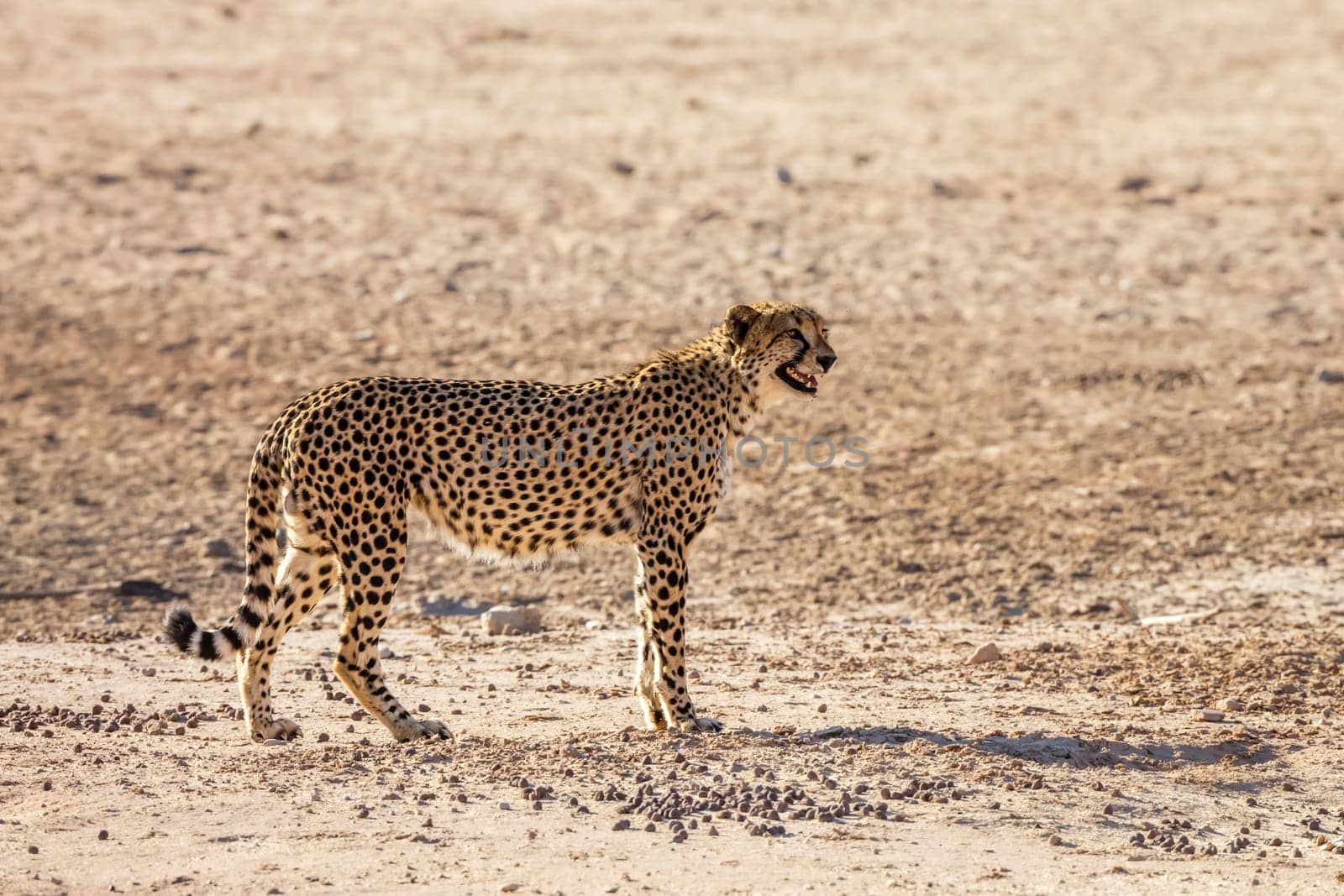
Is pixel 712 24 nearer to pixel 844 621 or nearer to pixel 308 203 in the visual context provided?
A: pixel 308 203

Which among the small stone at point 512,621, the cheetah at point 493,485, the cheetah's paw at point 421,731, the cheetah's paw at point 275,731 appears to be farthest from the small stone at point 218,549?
the cheetah's paw at point 421,731

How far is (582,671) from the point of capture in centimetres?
881

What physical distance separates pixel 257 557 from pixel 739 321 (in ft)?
7.02

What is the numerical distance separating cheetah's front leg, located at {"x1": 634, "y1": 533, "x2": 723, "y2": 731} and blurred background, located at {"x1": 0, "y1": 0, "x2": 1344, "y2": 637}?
2163 mm

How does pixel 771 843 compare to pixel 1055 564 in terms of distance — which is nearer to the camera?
pixel 771 843

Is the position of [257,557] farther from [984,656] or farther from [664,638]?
[984,656]

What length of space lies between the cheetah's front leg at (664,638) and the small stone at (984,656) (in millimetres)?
1686

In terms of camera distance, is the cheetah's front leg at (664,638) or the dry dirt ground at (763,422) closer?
the dry dirt ground at (763,422)

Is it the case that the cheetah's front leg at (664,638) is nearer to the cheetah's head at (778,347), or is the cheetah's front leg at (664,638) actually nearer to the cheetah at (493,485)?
the cheetah at (493,485)

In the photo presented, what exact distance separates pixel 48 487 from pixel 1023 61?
1090 cm

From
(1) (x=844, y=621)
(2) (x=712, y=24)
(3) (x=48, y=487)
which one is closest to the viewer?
(1) (x=844, y=621)

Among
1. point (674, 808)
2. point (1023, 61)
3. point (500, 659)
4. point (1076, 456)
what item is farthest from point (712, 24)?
point (674, 808)

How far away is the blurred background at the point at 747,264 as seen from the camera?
11.0m

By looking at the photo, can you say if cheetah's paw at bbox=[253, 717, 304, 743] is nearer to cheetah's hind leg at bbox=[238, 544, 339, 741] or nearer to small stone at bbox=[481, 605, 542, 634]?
cheetah's hind leg at bbox=[238, 544, 339, 741]
